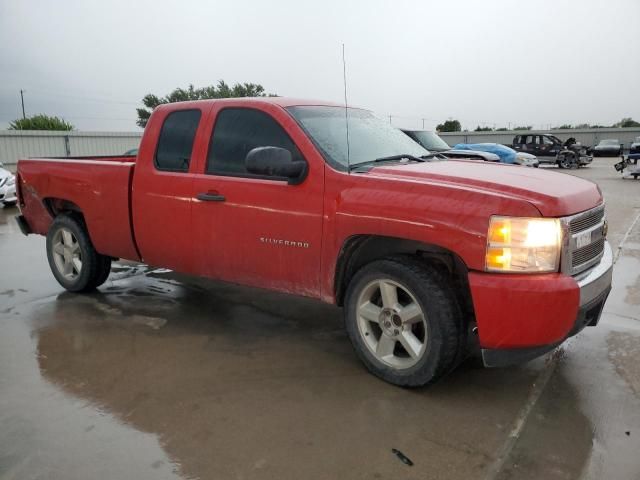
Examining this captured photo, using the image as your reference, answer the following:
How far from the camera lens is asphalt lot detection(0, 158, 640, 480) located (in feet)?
8.38

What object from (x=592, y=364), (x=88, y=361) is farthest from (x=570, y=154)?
(x=88, y=361)

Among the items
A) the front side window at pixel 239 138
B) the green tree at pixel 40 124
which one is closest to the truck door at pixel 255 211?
the front side window at pixel 239 138

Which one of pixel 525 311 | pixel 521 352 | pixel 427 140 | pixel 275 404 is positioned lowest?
pixel 275 404

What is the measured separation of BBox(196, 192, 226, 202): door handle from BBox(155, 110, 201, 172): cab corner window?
1.06ft

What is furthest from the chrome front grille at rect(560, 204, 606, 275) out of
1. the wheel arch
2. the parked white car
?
the parked white car

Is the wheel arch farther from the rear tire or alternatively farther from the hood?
the rear tire

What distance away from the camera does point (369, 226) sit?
323 centimetres

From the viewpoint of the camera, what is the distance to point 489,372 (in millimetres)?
3555

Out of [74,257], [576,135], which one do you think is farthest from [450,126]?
[74,257]

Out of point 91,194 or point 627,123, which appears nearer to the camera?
point 91,194

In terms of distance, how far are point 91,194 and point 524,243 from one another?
3.80m

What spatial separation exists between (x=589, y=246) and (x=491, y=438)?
128 centimetres

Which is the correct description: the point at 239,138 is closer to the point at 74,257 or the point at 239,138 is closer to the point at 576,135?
the point at 74,257

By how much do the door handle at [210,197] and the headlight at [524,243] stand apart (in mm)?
1996
